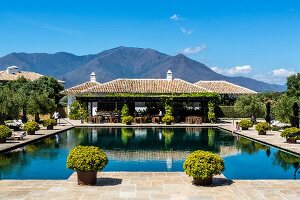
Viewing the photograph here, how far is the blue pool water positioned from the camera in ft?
48.9

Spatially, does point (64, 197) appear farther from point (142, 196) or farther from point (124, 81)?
point (124, 81)

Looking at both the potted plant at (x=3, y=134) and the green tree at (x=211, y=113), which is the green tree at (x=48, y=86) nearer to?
the green tree at (x=211, y=113)

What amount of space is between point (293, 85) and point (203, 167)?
48.7m

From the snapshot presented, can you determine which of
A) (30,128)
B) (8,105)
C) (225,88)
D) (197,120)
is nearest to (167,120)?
(197,120)

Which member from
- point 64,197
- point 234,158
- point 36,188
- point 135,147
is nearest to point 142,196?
point 64,197

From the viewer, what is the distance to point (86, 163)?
11383 mm

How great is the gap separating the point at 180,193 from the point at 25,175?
609cm

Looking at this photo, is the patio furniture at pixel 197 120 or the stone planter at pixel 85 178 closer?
the stone planter at pixel 85 178

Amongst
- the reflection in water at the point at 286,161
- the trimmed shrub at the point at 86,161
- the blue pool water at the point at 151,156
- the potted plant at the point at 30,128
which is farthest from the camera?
the potted plant at the point at 30,128

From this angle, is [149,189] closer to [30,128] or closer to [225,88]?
[30,128]

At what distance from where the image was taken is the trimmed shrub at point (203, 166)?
11.4m

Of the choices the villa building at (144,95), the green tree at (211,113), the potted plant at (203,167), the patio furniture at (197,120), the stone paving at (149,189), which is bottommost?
the stone paving at (149,189)

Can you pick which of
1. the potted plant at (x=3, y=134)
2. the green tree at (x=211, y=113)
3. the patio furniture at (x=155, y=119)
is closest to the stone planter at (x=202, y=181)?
the potted plant at (x=3, y=134)

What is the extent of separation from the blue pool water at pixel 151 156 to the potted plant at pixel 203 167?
8.97 feet
